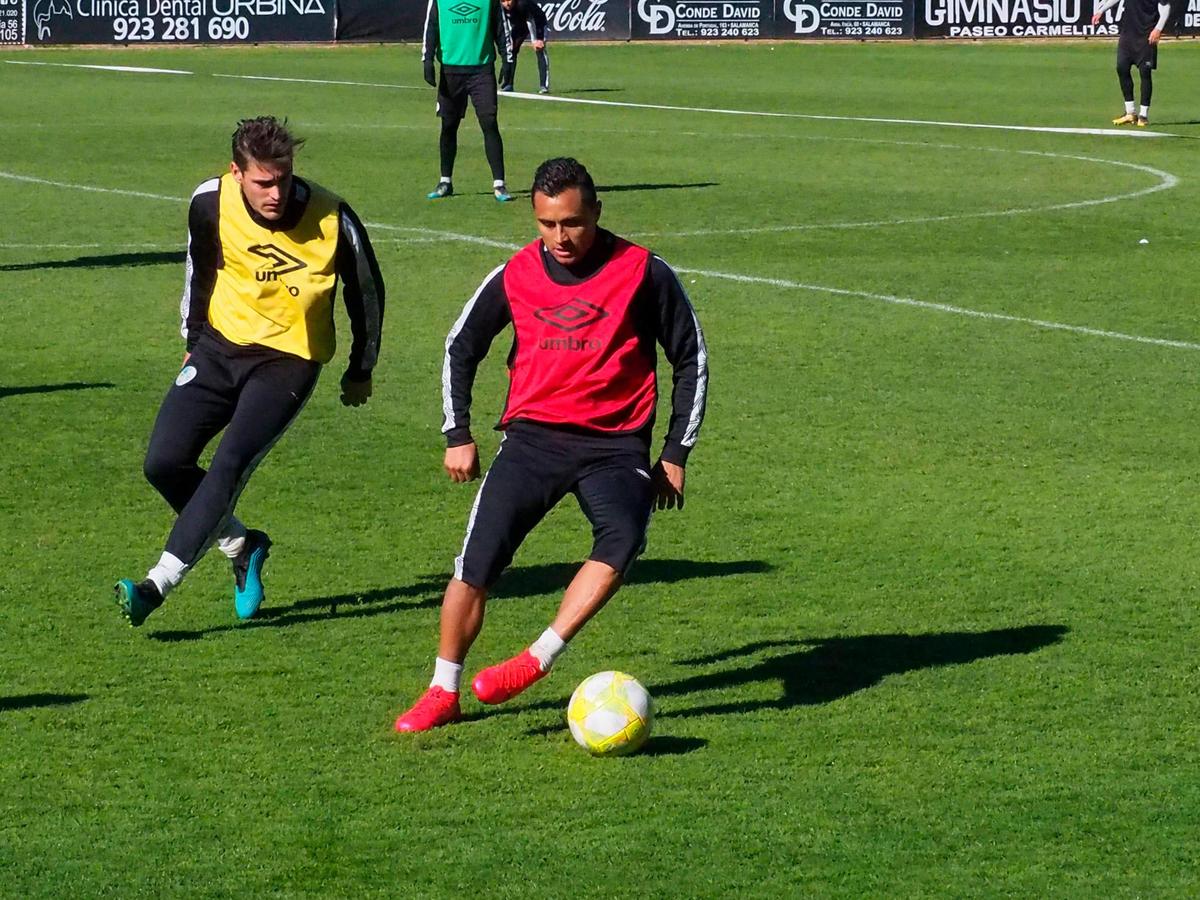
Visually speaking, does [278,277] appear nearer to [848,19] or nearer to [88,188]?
[88,188]

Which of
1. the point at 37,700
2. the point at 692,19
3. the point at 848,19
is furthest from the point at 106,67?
the point at 37,700

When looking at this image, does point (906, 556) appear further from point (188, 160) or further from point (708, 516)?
point (188, 160)

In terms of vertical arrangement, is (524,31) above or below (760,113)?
above

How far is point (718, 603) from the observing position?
800 cm

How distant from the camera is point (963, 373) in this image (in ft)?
39.9

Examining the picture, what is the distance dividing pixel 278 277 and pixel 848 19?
39.3 m

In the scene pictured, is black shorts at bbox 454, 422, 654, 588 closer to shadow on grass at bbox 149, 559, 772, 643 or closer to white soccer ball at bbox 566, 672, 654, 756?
white soccer ball at bbox 566, 672, 654, 756

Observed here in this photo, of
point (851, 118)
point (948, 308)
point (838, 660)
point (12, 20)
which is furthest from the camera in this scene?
point (12, 20)

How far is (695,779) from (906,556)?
2.76 metres

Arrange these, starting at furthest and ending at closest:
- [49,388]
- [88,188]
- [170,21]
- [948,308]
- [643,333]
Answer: [170,21] < [88,188] < [948,308] < [49,388] < [643,333]

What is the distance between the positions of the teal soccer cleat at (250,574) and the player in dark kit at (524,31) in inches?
942

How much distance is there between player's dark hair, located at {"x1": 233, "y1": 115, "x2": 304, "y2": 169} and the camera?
716 centimetres

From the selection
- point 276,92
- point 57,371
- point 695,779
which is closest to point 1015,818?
point 695,779

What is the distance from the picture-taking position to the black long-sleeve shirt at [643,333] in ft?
21.6
